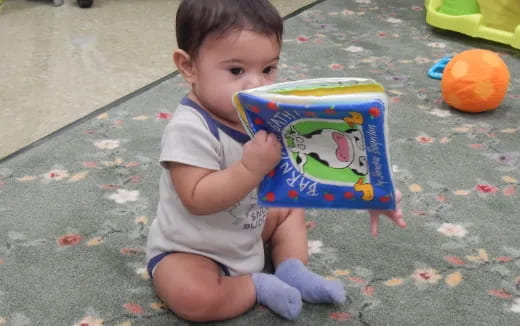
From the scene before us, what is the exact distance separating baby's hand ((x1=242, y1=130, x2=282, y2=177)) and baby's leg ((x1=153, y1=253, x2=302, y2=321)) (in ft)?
0.58

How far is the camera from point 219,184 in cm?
67

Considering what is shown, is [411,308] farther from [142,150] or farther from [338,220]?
[142,150]

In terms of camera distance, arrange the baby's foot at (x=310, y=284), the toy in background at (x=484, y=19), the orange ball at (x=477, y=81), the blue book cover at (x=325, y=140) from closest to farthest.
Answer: the blue book cover at (x=325, y=140), the baby's foot at (x=310, y=284), the orange ball at (x=477, y=81), the toy in background at (x=484, y=19)

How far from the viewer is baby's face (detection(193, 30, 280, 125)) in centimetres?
67

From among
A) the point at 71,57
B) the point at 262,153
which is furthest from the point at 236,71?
the point at 71,57

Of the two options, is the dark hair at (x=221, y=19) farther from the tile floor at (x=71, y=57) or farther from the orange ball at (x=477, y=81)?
the orange ball at (x=477, y=81)

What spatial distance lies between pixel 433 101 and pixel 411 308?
78 cm

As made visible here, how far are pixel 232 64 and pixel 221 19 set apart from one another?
5 centimetres

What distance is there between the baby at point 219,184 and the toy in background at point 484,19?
127cm

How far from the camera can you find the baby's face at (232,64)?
2.20 ft

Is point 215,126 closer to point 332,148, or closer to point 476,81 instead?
point 332,148

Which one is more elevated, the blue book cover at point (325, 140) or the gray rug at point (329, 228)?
the blue book cover at point (325, 140)

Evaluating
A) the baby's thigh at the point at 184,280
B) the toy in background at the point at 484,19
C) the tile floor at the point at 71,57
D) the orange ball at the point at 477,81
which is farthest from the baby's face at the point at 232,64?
the toy in background at the point at 484,19

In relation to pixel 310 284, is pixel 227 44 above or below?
above
